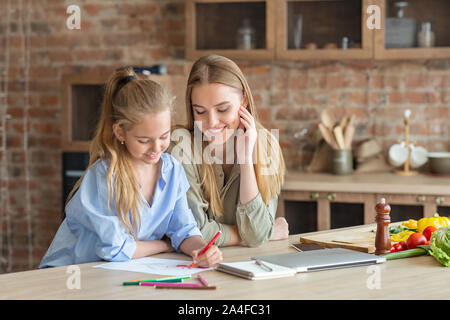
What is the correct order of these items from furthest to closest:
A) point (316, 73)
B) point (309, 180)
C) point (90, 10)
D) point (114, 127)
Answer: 1. point (90, 10)
2. point (316, 73)
3. point (309, 180)
4. point (114, 127)

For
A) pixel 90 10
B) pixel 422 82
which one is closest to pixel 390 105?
pixel 422 82

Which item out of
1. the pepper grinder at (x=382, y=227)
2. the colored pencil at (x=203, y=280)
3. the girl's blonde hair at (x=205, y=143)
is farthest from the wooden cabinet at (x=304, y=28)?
the colored pencil at (x=203, y=280)

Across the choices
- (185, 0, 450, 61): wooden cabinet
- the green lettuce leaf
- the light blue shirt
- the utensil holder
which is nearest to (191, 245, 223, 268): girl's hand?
the light blue shirt

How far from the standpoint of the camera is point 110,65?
4.33 meters

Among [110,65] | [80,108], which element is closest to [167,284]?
[80,108]

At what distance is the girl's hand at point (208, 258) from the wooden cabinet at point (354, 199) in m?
1.85

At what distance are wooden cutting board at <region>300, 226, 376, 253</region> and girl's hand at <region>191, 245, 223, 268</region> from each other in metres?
0.44

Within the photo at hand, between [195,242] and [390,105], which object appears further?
[390,105]

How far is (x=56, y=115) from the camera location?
441 cm

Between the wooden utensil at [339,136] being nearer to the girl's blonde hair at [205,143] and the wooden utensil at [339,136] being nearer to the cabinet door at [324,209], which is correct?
the cabinet door at [324,209]

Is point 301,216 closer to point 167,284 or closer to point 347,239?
point 347,239

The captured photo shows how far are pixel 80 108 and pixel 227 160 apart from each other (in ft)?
6.85
